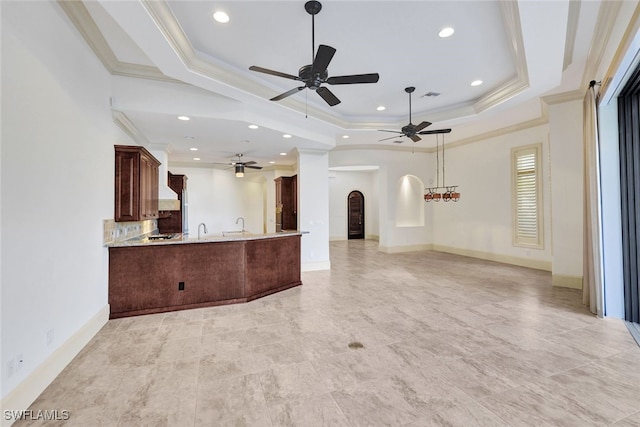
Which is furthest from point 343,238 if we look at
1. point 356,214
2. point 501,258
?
point 501,258

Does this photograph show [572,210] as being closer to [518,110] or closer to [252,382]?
[518,110]

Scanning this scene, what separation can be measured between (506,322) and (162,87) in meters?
5.52

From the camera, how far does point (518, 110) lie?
600 centimetres

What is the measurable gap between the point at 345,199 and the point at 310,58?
9807 millimetres

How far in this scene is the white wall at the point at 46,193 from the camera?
204cm

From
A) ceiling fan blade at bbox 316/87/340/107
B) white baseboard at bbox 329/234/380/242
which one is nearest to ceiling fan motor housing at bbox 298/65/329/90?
ceiling fan blade at bbox 316/87/340/107

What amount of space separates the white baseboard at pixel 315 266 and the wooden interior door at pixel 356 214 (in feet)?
22.0

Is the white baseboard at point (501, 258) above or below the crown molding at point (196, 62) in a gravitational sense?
below

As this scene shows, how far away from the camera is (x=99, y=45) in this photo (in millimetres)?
3287

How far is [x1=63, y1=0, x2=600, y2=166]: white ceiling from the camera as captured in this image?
288 cm

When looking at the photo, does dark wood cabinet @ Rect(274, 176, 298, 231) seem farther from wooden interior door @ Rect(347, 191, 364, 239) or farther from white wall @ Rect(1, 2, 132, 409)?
white wall @ Rect(1, 2, 132, 409)

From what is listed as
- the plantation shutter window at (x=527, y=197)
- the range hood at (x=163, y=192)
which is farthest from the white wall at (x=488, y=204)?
the range hood at (x=163, y=192)

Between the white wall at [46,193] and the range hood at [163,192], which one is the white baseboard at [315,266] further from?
the white wall at [46,193]

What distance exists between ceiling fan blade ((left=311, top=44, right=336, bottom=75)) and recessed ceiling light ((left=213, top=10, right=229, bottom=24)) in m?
1.05
